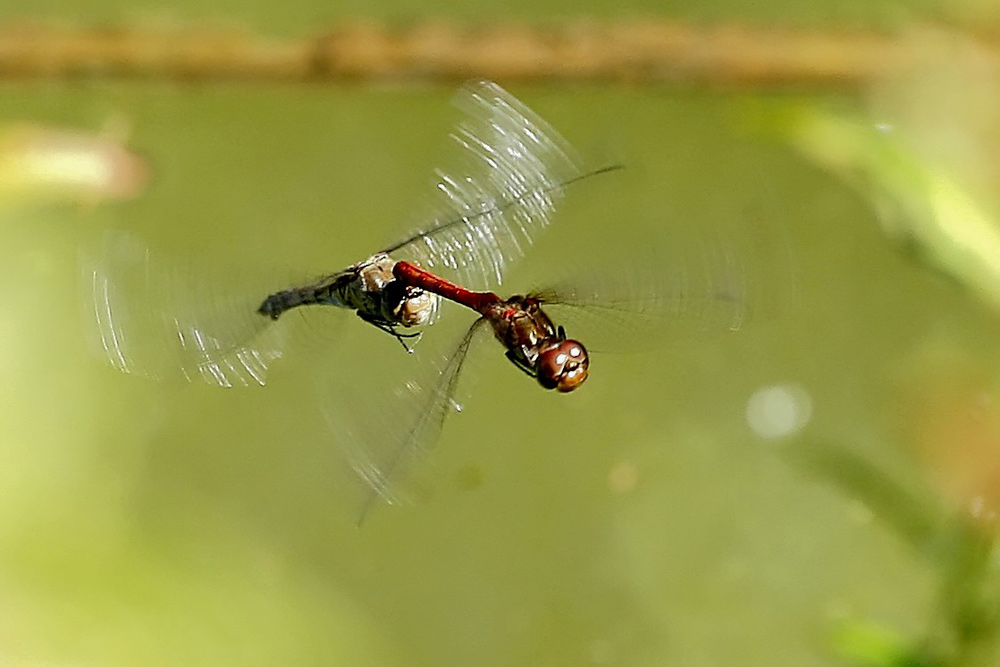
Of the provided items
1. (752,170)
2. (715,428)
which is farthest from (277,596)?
(752,170)

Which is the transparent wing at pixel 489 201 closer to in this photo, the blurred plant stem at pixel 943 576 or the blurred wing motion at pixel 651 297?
the blurred wing motion at pixel 651 297

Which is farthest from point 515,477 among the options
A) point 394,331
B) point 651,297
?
point 651,297

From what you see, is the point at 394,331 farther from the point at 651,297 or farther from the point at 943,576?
the point at 943,576

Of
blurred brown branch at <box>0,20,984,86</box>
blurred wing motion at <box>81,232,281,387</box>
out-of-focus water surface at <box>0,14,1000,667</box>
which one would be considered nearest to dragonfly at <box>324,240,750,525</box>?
blurred wing motion at <box>81,232,281,387</box>

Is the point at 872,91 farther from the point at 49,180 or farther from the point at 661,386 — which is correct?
the point at 49,180

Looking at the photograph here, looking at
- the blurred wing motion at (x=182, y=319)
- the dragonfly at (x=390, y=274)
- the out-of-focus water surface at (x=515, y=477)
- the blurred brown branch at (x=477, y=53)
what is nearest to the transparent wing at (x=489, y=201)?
the dragonfly at (x=390, y=274)
